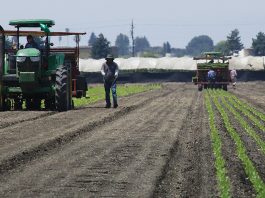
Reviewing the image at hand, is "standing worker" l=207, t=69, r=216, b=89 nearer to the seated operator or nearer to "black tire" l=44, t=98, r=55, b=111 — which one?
"black tire" l=44, t=98, r=55, b=111

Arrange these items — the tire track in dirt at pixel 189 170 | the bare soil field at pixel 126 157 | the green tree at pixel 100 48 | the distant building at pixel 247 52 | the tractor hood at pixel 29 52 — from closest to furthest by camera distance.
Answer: the tire track in dirt at pixel 189 170 < the bare soil field at pixel 126 157 < the tractor hood at pixel 29 52 < the green tree at pixel 100 48 < the distant building at pixel 247 52

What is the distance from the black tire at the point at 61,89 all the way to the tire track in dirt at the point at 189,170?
6395mm

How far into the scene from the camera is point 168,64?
8206 cm

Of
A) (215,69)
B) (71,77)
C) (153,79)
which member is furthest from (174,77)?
(71,77)

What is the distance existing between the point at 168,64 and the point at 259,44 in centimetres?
9141

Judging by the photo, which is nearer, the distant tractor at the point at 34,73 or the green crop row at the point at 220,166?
the green crop row at the point at 220,166

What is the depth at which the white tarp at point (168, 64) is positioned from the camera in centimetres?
7667

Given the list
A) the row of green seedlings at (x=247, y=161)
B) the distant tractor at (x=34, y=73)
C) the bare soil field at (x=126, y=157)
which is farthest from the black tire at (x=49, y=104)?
the row of green seedlings at (x=247, y=161)

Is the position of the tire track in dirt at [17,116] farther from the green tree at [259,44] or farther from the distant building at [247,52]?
the green tree at [259,44]

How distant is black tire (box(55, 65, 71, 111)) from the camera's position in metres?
19.2

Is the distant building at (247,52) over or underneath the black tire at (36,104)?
over

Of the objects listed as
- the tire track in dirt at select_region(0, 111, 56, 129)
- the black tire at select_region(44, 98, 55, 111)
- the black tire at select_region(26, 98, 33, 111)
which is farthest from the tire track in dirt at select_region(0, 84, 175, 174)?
the black tire at select_region(26, 98, 33, 111)

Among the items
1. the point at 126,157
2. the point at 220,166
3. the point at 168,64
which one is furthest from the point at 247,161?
the point at 168,64

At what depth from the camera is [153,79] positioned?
74938mm
